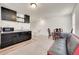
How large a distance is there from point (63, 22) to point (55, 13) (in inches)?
7.8

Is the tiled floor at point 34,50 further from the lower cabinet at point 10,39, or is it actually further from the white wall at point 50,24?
the lower cabinet at point 10,39

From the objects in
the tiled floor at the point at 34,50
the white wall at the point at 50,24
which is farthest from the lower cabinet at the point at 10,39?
the white wall at the point at 50,24

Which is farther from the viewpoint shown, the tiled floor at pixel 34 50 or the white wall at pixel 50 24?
the tiled floor at pixel 34 50

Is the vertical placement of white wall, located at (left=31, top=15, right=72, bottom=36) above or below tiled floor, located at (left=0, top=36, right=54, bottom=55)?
above

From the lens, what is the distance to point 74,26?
1.40 m

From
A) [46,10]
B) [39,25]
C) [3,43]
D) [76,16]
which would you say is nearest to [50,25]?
[39,25]

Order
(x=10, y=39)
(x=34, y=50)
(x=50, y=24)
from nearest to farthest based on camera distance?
1. (x=50, y=24)
2. (x=34, y=50)
3. (x=10, y=39)

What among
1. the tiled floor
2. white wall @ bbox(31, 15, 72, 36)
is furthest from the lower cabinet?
white wall @ bbox(31, 15, 72, 36)

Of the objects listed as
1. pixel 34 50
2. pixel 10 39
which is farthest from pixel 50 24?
pixel 10 39

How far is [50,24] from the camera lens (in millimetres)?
1603

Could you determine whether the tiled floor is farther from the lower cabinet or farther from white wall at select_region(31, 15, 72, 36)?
the lower cabinet

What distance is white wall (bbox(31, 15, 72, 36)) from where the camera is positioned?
150 cm

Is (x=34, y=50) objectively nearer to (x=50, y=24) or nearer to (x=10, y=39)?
(x=50, y=24)

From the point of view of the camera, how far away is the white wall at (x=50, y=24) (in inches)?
59.1
